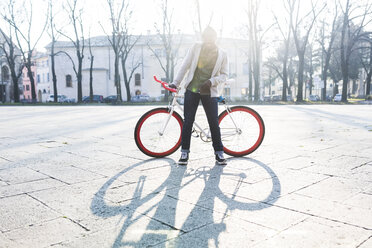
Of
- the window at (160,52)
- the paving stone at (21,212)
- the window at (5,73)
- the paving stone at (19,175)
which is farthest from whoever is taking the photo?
the window at (5,73)

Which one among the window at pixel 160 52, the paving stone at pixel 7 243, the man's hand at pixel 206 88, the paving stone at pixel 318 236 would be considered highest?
the window at pixel 160 52

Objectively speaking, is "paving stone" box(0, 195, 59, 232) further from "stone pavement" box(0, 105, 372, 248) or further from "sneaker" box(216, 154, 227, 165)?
"sneaker" box(216, 154, 227, 165)

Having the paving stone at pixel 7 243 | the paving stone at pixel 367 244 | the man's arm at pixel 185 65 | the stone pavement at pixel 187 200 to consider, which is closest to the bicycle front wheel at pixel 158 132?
the stone pavement at pixel 187 200

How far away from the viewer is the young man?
4.49 metres

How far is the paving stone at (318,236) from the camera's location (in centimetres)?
212

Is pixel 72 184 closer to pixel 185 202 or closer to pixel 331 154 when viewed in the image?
pixel 185 202

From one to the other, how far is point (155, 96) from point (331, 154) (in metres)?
49.6

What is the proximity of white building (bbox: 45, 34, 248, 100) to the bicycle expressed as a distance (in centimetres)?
4875

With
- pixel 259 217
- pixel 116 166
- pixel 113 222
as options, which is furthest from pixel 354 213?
pixel 116 166

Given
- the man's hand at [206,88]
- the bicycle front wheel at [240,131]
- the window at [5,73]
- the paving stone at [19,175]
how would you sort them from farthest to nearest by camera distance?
the window at [5,73] < the bicycle front wheel at [240,131] < the man's hand at [206,88] < the paving stone at [19,175]

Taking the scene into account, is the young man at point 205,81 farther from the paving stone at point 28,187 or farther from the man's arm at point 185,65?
the paving stone at point 28,187

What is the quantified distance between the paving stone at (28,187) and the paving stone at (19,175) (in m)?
0.16

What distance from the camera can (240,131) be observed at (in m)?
4.98

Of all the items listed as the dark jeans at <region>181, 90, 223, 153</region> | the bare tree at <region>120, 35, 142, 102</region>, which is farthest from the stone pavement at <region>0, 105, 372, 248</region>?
the bare tree at <region>120, 35, 142, 102</region>
